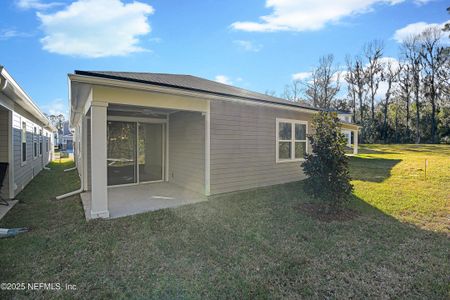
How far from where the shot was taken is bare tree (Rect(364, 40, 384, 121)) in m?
31.2

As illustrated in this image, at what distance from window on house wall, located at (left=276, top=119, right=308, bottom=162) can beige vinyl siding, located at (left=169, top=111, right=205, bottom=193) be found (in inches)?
105

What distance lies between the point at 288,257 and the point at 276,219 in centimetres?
155

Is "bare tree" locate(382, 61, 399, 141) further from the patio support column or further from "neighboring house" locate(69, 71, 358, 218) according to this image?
the patio support column

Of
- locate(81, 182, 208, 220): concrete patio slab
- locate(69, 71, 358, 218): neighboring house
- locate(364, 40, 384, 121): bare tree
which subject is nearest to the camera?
locate(69, 71, 358, 218): neighboring house

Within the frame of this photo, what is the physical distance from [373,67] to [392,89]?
3659 mm

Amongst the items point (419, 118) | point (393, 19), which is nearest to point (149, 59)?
point (393, 19)

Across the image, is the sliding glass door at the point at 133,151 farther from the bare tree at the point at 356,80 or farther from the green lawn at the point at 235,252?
the bare tree at the point at 356,80

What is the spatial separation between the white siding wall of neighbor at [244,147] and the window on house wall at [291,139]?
213 millimetres

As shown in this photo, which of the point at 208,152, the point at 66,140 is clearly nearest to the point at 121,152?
the point at 208,152

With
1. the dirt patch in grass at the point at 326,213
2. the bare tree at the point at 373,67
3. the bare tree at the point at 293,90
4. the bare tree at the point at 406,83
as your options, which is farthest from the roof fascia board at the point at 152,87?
the bare tree at the point at 406,83

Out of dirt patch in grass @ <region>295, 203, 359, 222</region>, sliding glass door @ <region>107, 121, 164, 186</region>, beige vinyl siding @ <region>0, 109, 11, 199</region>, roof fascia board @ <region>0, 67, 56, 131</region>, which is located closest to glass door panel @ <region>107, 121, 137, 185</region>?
sliding glass door @ <region>107, 121, 164, 186</region>

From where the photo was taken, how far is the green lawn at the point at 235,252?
9.29 feet

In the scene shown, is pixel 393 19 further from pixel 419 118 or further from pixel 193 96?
pixel 419 118

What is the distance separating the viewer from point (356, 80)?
3259 centimetres
